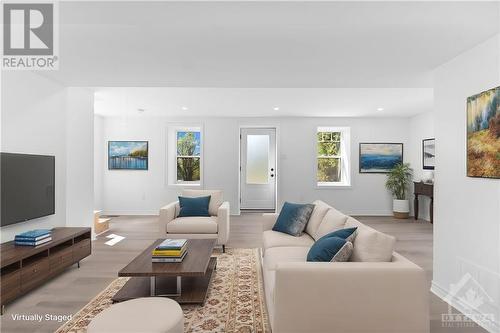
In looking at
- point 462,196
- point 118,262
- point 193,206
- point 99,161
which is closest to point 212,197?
point 193,206

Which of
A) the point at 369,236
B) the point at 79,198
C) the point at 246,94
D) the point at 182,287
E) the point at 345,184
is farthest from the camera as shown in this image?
the point at 345,184

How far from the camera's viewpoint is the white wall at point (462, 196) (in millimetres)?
2250

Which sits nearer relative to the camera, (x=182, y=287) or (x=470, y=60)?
(x=470, y=60)

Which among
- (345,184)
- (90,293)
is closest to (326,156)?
(345,184)

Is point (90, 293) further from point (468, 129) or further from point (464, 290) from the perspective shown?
point (468, 129)

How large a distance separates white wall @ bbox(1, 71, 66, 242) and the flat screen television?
5.6 inches

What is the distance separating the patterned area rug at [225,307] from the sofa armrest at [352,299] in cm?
61

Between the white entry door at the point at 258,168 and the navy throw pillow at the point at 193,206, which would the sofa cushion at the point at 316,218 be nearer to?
the navy throw pillow at the point at 193,206

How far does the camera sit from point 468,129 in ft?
8.17

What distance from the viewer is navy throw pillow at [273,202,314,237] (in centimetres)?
330

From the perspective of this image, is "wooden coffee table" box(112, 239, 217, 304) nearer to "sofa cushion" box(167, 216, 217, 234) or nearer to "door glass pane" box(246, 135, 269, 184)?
"sofa cushion" box(167, 216, 217, 234)

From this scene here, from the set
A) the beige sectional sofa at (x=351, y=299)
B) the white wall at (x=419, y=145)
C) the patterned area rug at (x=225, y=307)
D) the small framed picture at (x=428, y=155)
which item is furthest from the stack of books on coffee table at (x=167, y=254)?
the white wall at (x=419, y=145)

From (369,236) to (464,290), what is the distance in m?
1.39

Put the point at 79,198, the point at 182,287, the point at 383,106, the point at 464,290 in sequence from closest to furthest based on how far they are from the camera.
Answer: the point at 464,290 → the point at 182,287 → the point at 79,198 → the point at 383,106
